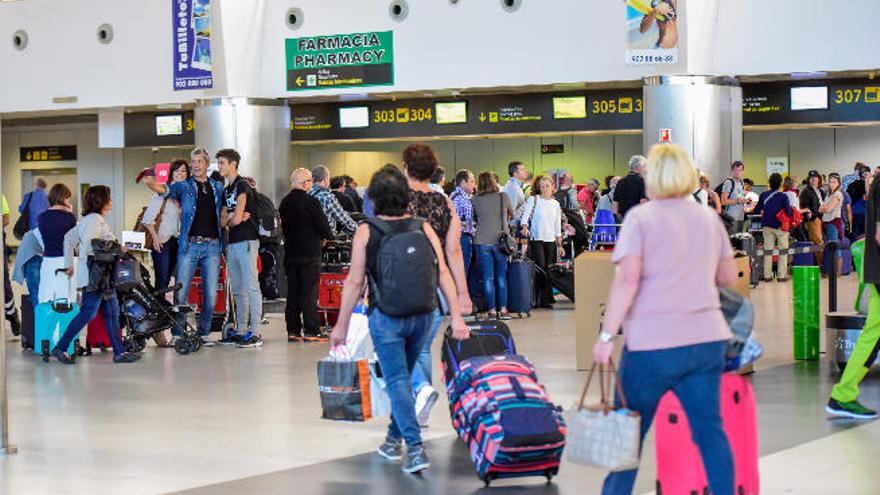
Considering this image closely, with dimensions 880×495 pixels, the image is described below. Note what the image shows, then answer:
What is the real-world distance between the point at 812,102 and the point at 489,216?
828 centimetres

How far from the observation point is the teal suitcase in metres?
14.5

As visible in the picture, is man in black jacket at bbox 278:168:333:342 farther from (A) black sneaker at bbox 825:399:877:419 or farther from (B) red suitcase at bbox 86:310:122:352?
(A) black sneaker at bbox 825:399:877:419

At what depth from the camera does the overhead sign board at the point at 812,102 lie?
930 inches

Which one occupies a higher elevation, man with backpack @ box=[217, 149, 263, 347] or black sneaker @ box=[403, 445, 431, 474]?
man with backpack @ box=[217, 149, 263, 347]

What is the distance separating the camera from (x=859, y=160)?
26.2 metres

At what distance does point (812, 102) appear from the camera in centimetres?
2395

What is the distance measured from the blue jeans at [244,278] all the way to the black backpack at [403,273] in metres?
7.27

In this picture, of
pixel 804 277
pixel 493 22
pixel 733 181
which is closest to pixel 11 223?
pixel 493 22

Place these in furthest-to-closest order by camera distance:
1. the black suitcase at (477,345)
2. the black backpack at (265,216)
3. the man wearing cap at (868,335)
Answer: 1. the black backpack at (265,216)
2. the man wearing cap at (868,335)
3. the black suitcase at (477,345)

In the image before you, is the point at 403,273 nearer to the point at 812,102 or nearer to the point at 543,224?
the point at 543,224

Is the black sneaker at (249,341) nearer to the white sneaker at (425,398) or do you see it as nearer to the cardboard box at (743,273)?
the cardboard box at (743,273)

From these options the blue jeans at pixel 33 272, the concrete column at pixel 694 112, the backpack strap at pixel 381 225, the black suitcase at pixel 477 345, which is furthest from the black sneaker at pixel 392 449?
the concrete column at pixel 694 112

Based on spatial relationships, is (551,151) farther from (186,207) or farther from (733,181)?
(186,207)

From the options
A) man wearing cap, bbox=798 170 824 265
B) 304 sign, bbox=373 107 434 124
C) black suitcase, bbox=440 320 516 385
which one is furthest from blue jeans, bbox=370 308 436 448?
304 sign, bbox=373 107 434 124
